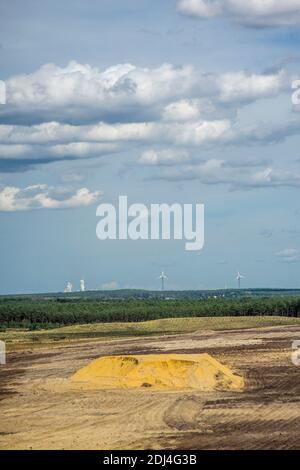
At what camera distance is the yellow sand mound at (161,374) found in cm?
4425

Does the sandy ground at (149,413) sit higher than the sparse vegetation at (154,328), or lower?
lower

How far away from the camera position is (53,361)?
206 ft

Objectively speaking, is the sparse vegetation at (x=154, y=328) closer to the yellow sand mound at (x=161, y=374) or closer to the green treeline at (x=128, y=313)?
the green treeline at (x=128, y=313)

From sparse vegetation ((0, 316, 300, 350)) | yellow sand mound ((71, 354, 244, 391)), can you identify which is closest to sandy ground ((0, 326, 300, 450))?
yellow sand mound ((71, 354, 244, 391))

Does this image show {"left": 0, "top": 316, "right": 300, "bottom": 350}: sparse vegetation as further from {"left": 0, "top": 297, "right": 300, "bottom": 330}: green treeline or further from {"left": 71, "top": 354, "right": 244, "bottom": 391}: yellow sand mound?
{"left": 71, "top": 354, "right": 244, "bottom": 391}: yellow sand mound

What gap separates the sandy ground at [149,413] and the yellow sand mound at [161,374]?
1231 mm

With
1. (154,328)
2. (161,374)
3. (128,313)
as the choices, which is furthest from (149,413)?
(128,313)

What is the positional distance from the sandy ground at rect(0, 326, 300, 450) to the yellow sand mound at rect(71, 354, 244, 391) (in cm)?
123

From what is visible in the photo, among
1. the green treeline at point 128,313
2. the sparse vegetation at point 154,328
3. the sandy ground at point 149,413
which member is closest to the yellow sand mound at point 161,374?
the sandy ground at point 149,413

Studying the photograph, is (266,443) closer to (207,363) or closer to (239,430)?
(239,430)

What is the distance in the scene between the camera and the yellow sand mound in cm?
4425

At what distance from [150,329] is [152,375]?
68.9 metres
